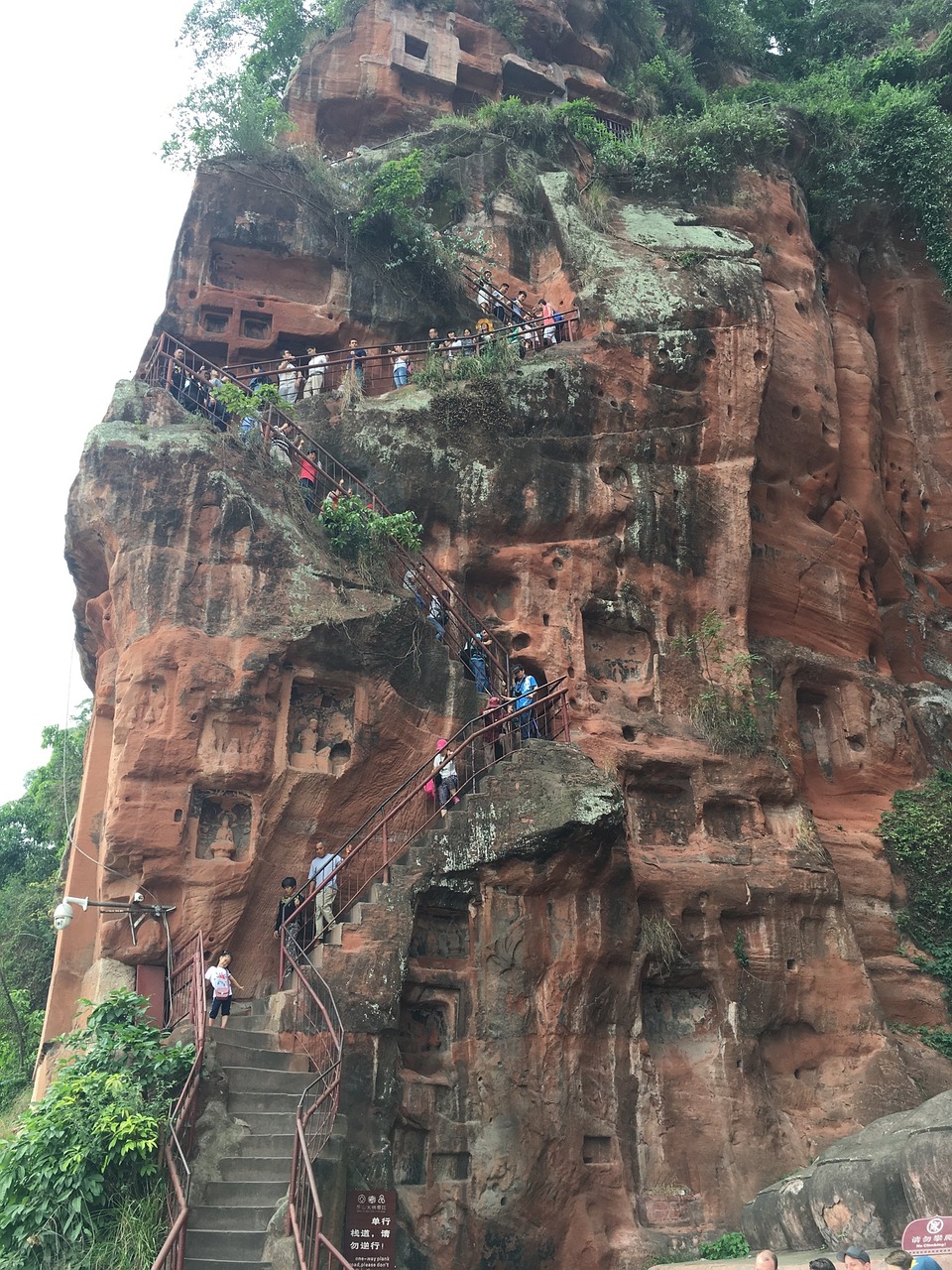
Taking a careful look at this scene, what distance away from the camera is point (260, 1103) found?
1125 cm

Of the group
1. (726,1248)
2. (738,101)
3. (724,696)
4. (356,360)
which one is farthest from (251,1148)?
(738,101)

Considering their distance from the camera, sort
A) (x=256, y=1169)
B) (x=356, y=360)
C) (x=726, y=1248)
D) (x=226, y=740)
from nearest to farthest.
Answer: (x=256, y=1169), (x=726, y=1248), (x=226, y=740), (x=356, y=360)

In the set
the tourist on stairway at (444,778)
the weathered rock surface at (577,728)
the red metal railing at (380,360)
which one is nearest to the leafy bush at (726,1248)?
the weathered rock surface at (577,728)

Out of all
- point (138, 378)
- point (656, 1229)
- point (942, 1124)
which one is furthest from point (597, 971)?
point (138, 378)

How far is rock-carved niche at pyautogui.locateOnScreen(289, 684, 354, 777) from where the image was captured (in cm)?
1528

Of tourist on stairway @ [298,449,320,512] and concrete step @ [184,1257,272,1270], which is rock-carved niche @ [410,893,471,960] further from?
tourist on stairway @ [298,449,320,512]

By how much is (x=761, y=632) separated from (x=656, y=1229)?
9.87m

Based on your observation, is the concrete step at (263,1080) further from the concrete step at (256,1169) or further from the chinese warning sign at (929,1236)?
the chinese warning sign at (929,1236)

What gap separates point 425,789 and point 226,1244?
6160 mm

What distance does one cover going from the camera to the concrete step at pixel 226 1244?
31.5ft

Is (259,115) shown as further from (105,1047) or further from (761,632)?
(105,1047)

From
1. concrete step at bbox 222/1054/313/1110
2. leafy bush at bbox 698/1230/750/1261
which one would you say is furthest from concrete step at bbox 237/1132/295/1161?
leafy bush at bbox 698/1230/750/1261

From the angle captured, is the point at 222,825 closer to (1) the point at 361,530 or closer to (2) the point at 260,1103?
(2) the point at 260,1103

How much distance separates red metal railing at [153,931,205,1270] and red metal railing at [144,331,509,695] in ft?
19.2
